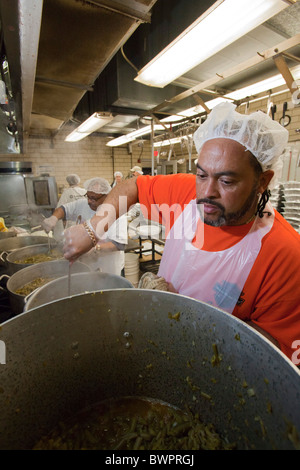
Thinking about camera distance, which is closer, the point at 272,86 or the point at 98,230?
the point at 98,230

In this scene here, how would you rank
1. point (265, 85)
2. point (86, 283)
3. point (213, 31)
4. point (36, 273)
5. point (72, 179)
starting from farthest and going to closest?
point (72, 179) < point (265, 85) < point (36, 273) < point (213, 31) < point (86, 283)

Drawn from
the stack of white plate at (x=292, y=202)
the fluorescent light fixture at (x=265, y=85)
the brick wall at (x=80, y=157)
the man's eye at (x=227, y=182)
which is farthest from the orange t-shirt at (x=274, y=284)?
the brick wall at (x=80, y=157)

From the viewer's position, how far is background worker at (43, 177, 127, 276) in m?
2.34

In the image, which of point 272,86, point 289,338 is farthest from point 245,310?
point 272,86

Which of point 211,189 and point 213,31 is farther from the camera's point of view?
point 213,31

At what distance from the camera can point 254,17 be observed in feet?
4.57

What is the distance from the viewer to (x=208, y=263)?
1236mm

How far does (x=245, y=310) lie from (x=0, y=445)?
111 cm

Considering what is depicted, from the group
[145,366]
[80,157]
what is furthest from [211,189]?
[80,157]

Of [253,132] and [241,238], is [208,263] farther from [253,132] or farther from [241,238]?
[253,132]

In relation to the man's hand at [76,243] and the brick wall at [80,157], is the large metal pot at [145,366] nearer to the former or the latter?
the man's hand at [76,243]

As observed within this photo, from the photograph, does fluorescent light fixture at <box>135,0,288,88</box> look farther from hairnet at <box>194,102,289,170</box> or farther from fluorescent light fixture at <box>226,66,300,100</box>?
fluorescent light fixture at <box>226,66,300,100</box>

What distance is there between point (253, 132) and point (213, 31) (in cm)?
108
